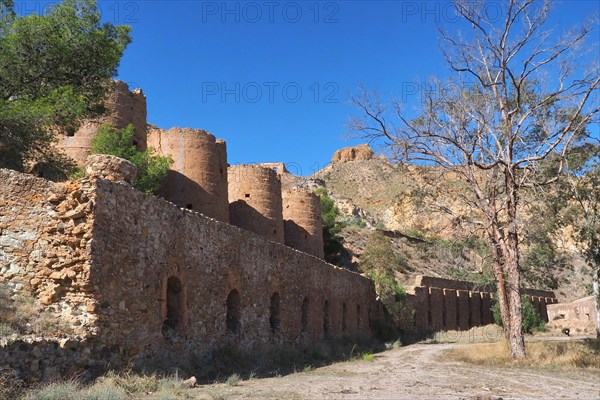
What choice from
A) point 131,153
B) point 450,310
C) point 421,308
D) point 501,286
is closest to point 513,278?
point 501,286

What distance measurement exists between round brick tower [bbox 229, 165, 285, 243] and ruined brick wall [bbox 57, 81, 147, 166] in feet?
17.1

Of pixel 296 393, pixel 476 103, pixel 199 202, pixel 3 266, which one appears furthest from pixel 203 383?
pixel 476 103

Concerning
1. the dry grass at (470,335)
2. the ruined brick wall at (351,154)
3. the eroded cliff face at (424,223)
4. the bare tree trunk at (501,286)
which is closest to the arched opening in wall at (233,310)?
the eroded cliff face at (424,223)

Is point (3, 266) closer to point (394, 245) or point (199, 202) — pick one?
point (199, 202)

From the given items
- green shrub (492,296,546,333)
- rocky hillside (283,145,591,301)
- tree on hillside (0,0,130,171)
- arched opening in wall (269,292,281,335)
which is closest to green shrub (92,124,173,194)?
tree on hillside (0,0,130,171)

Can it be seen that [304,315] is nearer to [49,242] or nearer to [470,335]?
[49,242]

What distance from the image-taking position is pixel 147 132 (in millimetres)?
22344

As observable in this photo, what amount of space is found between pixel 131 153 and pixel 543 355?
14.7 metres

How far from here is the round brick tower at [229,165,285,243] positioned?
2450 centimetres

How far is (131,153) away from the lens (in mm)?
18953

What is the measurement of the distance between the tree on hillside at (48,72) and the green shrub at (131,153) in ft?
6.09

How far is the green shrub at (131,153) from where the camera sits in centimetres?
1825

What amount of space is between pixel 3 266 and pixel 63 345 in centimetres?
180

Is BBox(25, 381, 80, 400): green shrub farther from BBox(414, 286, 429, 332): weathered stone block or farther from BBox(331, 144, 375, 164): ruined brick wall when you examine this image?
BBox(331, 144, 375, 164): ruined brick wall
